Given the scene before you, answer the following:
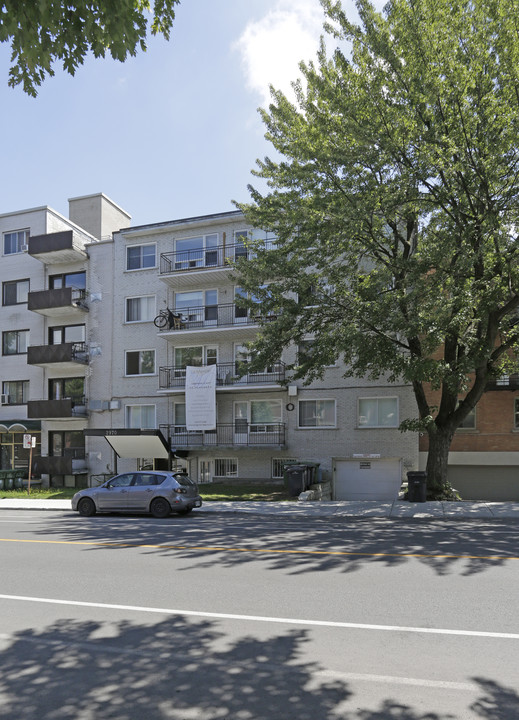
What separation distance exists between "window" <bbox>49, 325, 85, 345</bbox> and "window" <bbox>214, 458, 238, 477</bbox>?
34.4 feet

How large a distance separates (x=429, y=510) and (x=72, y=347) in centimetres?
2027

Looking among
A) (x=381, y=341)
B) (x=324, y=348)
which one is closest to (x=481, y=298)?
(x=381, y=341)

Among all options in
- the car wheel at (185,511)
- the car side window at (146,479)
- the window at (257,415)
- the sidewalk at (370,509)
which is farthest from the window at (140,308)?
the car wheel at (185,511)

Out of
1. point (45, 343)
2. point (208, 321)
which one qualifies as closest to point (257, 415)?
point (208, 321)

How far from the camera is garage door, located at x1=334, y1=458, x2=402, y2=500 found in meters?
24.9

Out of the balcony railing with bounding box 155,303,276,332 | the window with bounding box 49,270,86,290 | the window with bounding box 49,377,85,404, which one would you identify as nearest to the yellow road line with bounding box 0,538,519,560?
the balcony railing with bounding box 155,303,276,332

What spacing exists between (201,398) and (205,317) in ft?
14.8

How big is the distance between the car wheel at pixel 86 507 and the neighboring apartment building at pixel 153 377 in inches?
337

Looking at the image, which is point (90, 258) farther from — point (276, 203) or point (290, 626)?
point (290, 626)

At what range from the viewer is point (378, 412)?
25.5 m

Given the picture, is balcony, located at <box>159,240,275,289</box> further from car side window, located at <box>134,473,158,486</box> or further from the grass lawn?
car side window, located at <box>134,473,158,486</box>

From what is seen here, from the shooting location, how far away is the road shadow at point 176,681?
402 cm

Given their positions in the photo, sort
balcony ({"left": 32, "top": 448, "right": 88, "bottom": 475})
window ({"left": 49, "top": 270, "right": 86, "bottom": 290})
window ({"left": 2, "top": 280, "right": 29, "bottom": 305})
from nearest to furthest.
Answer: balcony ({"left": 32, "top": 448, "right": 88, "bottom": 475}) < window ({"left": 49, "top": 270, "right": 86, "bottom": 290}) < window ({"left": 2, "top": 280, "right": 29, "bottom": 305})

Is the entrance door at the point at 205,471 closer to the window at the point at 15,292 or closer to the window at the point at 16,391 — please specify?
the window at the point at 16,391
